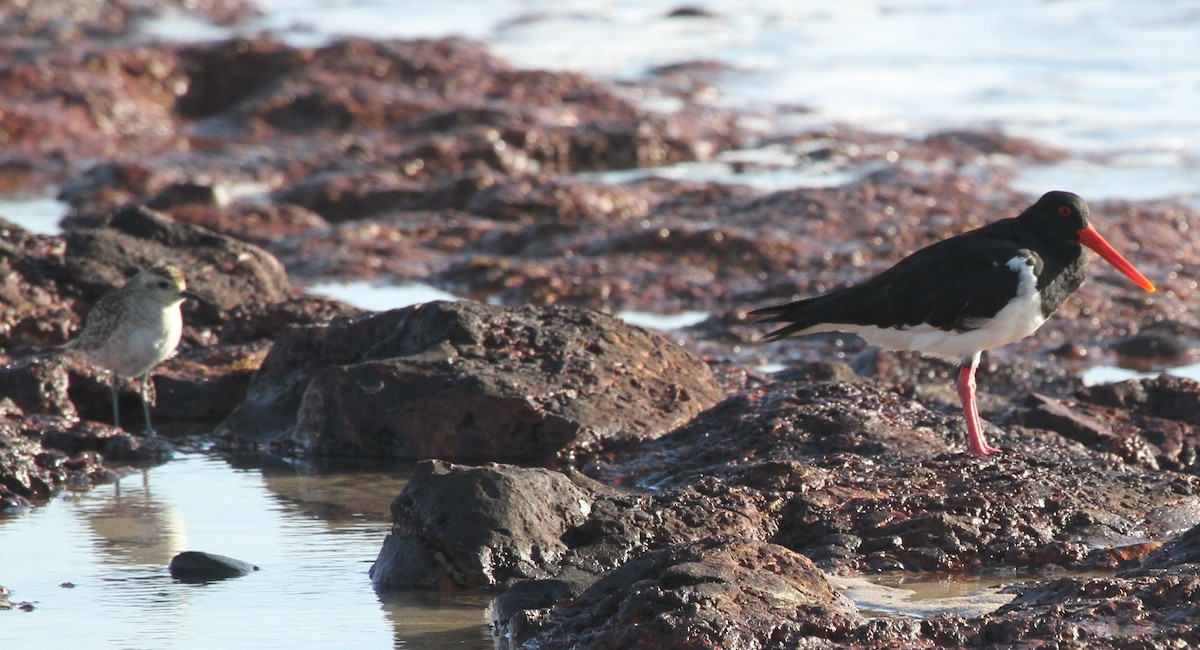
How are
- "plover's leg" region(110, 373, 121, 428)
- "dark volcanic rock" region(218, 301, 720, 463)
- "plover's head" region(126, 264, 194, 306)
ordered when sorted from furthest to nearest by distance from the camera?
"plover's head" region(126, 264, 194, 306) < "plover's leg" region(110, 373, 121, 428) < "dark volcanic rock" region(218, 301, 720, 463)

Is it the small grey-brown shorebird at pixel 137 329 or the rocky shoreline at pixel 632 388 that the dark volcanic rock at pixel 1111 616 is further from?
the small grey-brown shorebird at pixel 137 329

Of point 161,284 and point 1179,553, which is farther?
point 161,284

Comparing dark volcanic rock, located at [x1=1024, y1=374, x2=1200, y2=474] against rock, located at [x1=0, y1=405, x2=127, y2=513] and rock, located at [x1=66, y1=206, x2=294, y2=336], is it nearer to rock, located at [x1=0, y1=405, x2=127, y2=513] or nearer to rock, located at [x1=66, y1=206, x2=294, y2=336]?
rock, located at [x1=0, y1=405, x2=127, y2=513]

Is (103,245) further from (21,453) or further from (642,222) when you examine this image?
(642,222)

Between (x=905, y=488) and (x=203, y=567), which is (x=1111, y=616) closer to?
(x=905, y=488)

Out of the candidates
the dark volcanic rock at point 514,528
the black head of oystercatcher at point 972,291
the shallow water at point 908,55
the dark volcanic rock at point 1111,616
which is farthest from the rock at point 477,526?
the shallow water at point 908,55

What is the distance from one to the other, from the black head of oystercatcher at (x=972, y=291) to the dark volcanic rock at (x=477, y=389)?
63cm

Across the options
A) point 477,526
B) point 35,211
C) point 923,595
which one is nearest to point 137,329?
point 477,526

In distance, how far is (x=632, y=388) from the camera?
696 centimetres

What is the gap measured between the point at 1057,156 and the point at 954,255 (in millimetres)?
9765

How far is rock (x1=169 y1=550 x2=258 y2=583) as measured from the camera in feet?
16.7

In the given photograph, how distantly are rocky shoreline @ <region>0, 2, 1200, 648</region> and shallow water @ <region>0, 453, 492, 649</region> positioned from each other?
196 mm

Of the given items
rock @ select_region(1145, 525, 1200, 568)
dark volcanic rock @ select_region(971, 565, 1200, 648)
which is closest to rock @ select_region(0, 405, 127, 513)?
dark volcanic rock @ select_region(971, 565, 1200, 648)

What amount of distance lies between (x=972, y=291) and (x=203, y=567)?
133 inches
